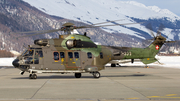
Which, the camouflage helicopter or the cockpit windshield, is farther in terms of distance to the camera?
the cockpit windshield

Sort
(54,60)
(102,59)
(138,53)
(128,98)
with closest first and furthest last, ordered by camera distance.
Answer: (128,98) < (54,60) < (102,59) < (138,53)

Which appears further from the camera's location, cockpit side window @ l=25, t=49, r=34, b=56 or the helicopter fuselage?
cockpit side window @ l=25, t=49, r=34, b=56

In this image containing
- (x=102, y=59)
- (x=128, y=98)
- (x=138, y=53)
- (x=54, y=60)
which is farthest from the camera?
(x=138, y=53)

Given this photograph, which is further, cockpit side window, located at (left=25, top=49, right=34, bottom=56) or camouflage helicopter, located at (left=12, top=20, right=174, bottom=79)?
cockpit side window, located at (left=25, top=49, right=34, bottom=56)

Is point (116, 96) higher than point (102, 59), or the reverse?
point (102, 59)

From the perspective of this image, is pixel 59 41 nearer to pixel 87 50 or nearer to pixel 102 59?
pixel 87 50

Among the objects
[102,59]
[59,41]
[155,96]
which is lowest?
[155,96]

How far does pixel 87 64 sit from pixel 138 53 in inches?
326

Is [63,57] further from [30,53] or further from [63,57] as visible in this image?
[30,53]

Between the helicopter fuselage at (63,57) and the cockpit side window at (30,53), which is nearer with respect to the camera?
the helicopter fuselage at (63,57)

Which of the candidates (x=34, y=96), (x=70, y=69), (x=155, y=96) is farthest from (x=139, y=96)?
(x=70, y=69)

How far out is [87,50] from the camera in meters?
24.6

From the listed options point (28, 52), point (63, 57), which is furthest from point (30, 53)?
point (63, 57)

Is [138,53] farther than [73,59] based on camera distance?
Yes
